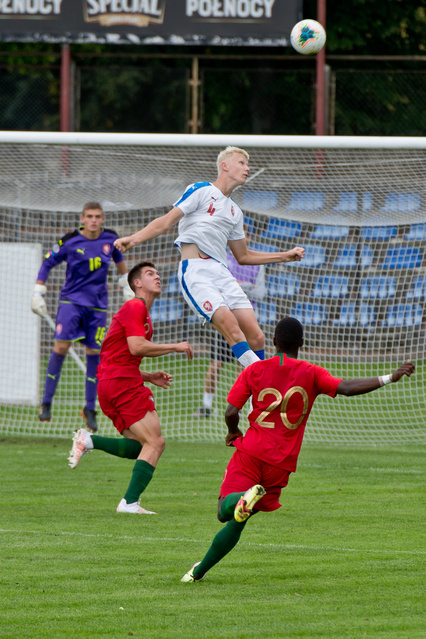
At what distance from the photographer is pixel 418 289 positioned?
11.2 m

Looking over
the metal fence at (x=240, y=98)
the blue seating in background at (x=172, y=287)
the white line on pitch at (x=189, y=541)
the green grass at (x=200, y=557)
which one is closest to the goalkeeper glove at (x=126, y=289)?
the green grass at (x=200, y=557)

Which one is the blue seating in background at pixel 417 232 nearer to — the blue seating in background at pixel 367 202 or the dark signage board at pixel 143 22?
the blue seating in background at pixel 367 202

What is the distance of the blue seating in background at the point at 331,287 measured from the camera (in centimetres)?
1166

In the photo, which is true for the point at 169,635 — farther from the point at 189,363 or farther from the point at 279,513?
the point at 189,363

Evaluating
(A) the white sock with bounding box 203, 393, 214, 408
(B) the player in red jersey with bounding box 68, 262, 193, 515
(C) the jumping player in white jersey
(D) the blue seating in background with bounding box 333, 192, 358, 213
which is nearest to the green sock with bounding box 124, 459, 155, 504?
(B) the player in red jersey with bounding box 68, 262, 193, 515

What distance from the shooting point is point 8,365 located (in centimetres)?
1166

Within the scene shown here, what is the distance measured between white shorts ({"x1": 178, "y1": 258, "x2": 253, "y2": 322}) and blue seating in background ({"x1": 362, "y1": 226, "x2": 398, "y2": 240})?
4177 mm

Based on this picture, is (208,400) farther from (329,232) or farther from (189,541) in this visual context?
(189,541)

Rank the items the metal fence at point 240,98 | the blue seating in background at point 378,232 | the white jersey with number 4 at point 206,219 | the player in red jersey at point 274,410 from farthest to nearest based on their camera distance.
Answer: the metal fence at point 240,98 → the blue seating in background at point 378,232 → the white jersey with number 4 at point 206,219 → the player in red jersey at point 274,410

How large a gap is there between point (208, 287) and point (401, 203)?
4304 mm

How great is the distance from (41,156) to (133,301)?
4.71 meters

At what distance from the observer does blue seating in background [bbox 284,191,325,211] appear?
11219 millimetres

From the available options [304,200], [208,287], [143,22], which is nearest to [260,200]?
[304,200]

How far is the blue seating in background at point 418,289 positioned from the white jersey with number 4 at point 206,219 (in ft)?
13.4
